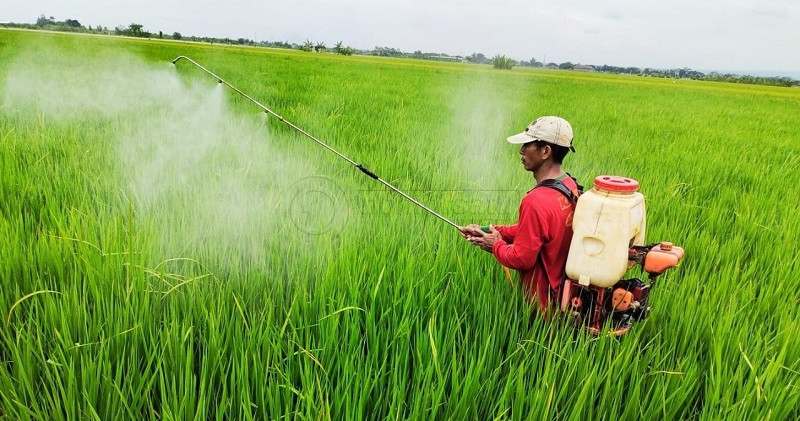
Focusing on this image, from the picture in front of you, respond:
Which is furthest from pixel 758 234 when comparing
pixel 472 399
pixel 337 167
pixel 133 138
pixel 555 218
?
pixel 133 138

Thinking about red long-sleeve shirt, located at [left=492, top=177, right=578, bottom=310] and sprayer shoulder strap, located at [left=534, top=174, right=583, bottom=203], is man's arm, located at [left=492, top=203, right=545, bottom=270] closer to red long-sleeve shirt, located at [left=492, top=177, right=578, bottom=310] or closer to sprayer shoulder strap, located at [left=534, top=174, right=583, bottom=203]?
red long-sleeve shirt, located at [left=492, top=177, right=578, bottom=310]

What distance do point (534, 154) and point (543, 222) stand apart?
0.89ft

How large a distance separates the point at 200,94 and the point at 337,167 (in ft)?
14.8

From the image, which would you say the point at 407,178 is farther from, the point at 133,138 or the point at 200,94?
the point at 200,94

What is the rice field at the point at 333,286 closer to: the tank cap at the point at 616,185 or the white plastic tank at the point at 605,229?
the white plastic tank at the point at 605,229

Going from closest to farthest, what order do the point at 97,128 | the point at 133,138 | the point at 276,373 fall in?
the point at 276,373
the point at 133,138
the point at 97,128

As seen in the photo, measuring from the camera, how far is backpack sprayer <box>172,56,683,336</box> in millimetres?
1305

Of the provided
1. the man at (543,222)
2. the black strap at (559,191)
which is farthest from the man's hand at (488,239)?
the black strap at (559,191)

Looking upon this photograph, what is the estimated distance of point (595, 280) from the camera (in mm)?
1385

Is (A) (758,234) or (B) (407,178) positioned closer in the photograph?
(A) (758,234)

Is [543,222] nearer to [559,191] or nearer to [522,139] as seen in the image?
[559,191]

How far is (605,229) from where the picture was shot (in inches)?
51.6

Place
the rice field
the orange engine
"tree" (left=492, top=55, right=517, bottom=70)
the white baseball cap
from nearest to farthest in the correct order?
the rice field < the orange engine < the white baseball cap < "tree" (left=492, top=55, right=517, bottom=70)

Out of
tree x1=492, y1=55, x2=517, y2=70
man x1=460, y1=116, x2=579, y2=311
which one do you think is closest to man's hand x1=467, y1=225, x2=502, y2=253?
man x1=460, y1=116, x2=579, y2=311
